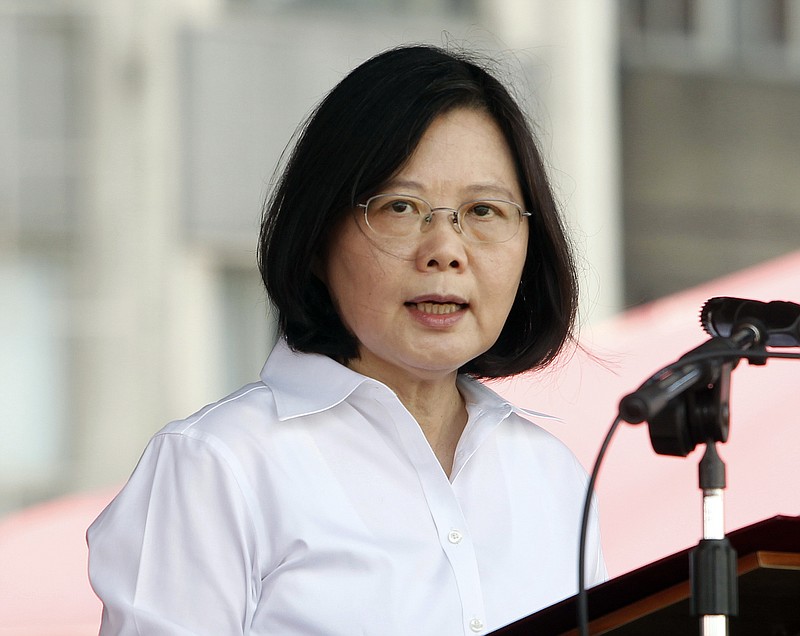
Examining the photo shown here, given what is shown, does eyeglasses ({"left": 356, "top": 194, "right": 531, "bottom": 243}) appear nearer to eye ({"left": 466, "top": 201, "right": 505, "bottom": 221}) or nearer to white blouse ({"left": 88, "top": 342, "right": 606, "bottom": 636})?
eye ({"left": 466, "top": 201, "right": 505, "bottom": 221})

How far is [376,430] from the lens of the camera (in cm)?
224

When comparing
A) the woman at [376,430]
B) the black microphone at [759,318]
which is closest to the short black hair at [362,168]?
the woman at [376,430]

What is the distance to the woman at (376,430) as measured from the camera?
2000mm

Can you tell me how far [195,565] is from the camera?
1.98 meters

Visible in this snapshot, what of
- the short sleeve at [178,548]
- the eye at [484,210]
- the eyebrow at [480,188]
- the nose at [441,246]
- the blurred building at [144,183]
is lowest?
the short sleeve at [178,548]

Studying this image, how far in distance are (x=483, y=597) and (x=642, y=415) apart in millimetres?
732

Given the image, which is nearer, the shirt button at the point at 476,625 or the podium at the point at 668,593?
the podium at the point at 668,593

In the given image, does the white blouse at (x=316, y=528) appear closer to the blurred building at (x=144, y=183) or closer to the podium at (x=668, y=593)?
the podium at (x=668, y=593)

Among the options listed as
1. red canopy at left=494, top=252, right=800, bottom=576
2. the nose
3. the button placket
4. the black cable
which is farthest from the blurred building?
the black cable

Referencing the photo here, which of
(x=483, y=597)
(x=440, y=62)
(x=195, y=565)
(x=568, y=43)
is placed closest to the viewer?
(x=195, y=565)

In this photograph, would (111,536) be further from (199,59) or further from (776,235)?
(776,235)

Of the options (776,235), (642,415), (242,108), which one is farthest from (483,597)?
→ (776,235)

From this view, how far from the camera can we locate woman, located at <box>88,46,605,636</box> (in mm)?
2000

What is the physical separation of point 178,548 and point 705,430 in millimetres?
754
